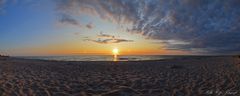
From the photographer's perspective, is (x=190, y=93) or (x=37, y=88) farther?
(x=37, y=88)

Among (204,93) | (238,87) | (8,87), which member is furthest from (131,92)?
(8,87)

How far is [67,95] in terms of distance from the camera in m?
8.68

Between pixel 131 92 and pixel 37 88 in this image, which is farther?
pixel 37 88

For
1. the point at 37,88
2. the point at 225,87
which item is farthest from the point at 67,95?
the point at 225,87

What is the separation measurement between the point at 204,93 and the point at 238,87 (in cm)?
231

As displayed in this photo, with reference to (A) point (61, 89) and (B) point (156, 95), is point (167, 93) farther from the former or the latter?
(A) point (61, 89)

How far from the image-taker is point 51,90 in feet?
31.5

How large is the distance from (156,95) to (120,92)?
156cm

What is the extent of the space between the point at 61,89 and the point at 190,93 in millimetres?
5700

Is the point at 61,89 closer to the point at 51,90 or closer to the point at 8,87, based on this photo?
the point at 51,90

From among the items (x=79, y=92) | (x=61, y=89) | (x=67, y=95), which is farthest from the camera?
(x=61, y=89)

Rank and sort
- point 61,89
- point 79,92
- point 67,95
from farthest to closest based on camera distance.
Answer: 1. point 61,89
2. point 79,92
3. point 67,95

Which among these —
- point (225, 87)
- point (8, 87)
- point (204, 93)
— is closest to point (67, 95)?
point (8, 87)

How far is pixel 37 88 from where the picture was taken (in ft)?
32.9
